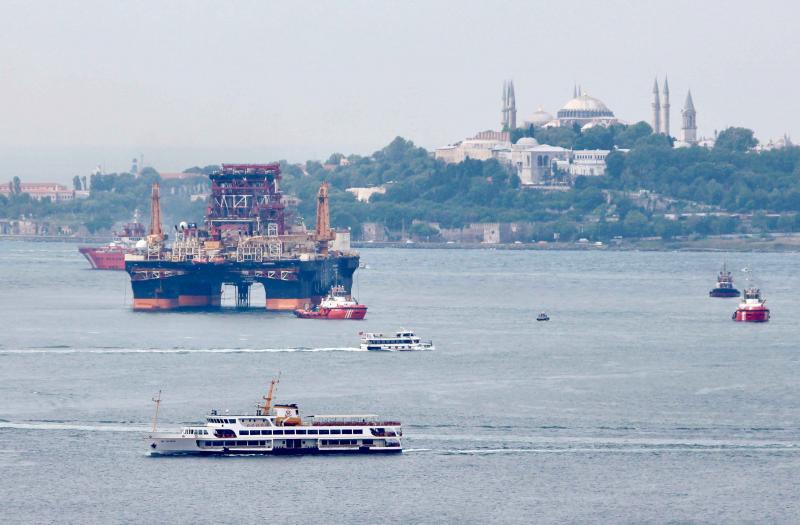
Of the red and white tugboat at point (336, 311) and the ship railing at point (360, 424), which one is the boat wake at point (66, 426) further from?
the red and white tugboat at point (336, 311)

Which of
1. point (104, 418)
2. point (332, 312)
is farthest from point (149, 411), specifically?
point (332, 312)

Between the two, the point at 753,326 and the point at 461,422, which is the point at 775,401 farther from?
the point at 753,326

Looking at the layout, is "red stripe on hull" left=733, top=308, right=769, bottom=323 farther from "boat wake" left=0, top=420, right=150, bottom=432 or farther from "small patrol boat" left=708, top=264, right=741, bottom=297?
"boat wake" left=0, top=420, right=150, bottom=432

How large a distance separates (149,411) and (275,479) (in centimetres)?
1732

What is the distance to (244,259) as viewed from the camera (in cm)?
17200

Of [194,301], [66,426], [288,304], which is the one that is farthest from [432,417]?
[194,301]

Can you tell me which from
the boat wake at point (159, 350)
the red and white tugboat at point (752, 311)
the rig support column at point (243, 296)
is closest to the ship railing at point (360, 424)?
the boat wake at point (159, 350)

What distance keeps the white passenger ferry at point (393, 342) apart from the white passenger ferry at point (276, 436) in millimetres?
39050

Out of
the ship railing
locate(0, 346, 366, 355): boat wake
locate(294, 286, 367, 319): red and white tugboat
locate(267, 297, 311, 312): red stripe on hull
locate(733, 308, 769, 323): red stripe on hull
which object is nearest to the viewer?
the ship railing

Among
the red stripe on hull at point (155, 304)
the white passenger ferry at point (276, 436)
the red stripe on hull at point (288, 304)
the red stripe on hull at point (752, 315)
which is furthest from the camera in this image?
the red stripe on hull at point (155, 304)

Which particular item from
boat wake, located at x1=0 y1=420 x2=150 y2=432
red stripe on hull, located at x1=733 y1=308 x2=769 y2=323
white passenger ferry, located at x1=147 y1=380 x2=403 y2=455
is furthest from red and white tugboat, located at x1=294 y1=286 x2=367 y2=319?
white passenger ferry, located at x1=147 y1=380 x2=403 y2=455

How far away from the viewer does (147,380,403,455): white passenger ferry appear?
290 ft

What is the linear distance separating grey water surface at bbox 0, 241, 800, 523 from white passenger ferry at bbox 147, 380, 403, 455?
3.08 feet

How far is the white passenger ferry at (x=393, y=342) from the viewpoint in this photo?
423ft
